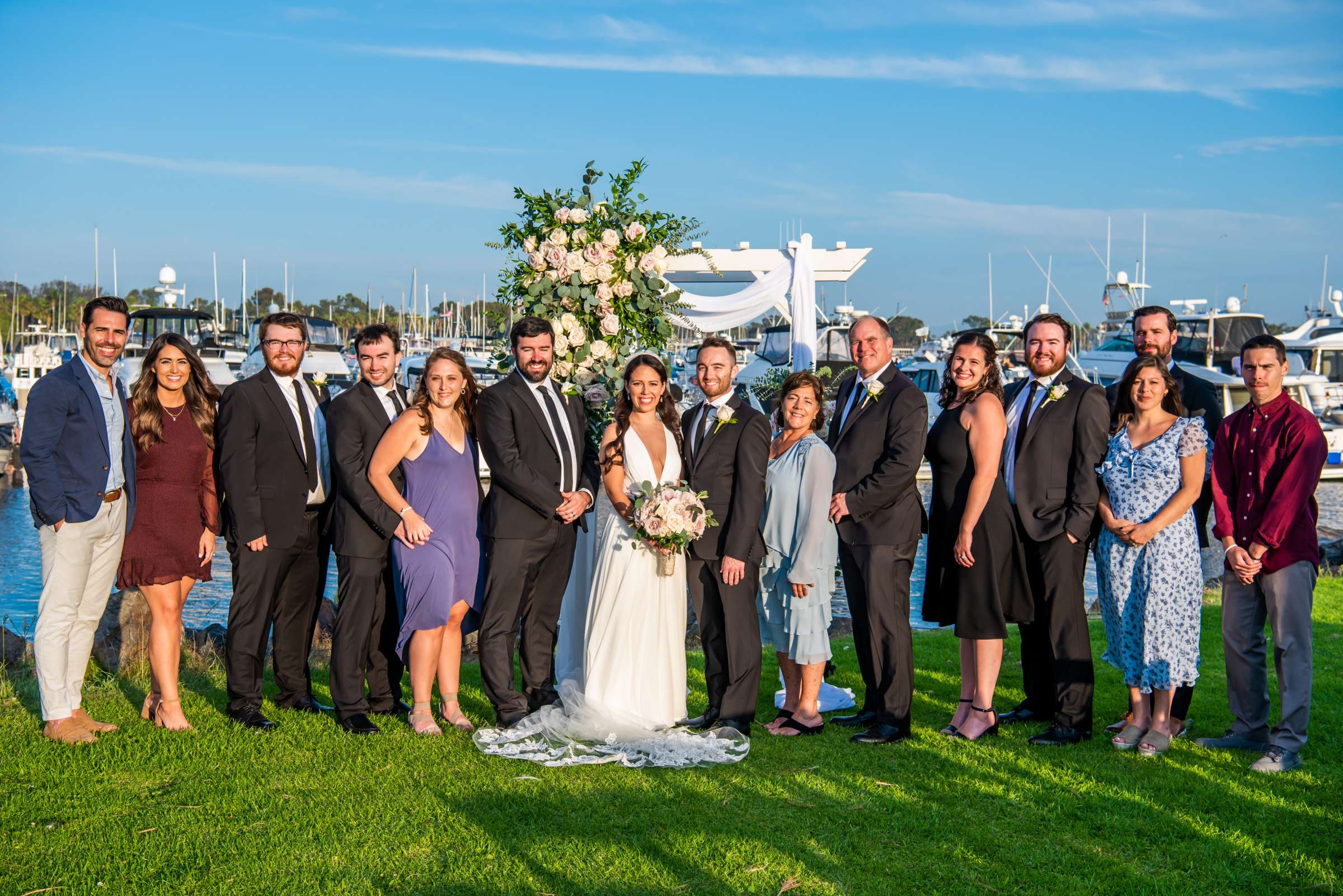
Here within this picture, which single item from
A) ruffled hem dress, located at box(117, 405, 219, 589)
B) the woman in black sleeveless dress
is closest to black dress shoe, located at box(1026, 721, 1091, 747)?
the woman in black sleeveless dress

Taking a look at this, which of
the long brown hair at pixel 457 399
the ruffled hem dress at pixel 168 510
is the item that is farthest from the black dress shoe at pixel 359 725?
the long brown hair at pixel 457 399

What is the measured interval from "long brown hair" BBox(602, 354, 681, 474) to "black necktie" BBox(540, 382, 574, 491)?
255 mm

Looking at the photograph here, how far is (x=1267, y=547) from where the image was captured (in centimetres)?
592

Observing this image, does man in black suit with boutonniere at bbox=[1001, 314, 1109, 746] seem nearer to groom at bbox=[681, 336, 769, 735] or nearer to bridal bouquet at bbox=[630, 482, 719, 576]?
groom at bbox=[681, 336, 769, 735]

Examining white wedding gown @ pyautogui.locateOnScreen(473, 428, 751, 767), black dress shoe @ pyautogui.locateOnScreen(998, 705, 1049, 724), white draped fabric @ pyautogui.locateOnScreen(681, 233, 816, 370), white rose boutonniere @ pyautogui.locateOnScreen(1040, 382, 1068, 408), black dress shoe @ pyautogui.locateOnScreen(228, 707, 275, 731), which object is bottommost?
black dress shoe @ pyautogui.locateOnScreen(998, 705, 1049, 724)

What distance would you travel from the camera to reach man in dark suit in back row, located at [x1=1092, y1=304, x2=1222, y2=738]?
21.4 feet

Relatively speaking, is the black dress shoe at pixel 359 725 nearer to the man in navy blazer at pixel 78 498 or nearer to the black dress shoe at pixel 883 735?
the man in navy blazer at pixel 78 498

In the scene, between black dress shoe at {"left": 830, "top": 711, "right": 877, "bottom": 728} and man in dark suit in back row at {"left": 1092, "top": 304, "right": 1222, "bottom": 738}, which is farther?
black dress shoe at {"left": 830, "top": 711, "right": 877, "bottom": 728}

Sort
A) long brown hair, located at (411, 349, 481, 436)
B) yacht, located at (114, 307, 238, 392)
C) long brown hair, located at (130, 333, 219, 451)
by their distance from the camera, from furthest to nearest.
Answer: yacht, located at (114, 307, 238, 392) → long brown hair, located at (411, 349, 481, 436) → long brown hair, located at (130, 333, 219, 451)

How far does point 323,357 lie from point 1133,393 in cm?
2889

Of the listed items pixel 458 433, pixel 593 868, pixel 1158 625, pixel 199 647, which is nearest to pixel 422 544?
pixel 458 433

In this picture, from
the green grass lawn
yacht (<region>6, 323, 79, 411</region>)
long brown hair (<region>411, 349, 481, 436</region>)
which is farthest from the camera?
yacht (<region>6, 323, 79, 411</region>)

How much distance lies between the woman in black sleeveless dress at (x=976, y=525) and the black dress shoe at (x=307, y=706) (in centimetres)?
398

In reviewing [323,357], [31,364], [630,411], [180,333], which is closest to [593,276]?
[630,411]
